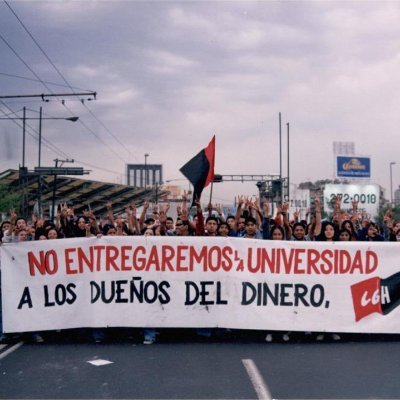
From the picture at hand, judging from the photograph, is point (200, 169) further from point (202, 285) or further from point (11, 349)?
point (11, 349)

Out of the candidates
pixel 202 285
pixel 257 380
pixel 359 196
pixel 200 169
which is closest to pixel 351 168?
pixel 359 196

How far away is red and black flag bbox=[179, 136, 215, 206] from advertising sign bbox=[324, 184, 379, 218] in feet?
84.0

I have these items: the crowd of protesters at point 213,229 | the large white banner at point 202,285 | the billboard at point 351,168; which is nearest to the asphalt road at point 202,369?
the large white banner at point 202,285

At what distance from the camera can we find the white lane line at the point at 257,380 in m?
4.85

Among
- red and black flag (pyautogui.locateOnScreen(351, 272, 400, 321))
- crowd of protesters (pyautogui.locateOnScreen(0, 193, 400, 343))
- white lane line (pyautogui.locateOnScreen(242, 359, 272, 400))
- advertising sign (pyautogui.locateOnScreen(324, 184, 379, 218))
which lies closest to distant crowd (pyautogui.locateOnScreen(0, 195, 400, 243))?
crowd of protesters (pyautogui.locateOnScreen(0, 193, 400, 343))

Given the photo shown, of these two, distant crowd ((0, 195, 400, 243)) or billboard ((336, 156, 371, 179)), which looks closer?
distant crowd ((0, 195, 400, 243))

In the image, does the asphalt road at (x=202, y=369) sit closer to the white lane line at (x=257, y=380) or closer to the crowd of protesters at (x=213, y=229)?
the white lane line at (x=257, y=380)

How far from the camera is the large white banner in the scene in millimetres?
7027

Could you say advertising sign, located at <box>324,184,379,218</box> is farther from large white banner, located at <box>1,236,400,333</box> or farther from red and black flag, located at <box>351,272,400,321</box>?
large white banner, located at <box>1,236,400,333</box>

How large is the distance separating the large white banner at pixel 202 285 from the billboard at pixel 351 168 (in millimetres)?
43815

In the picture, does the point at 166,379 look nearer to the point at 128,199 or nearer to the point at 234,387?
the point at 234,387

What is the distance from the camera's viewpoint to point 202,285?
280 inches

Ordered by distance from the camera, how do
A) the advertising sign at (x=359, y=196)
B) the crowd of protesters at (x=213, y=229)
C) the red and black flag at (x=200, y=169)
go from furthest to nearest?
the advertising sign at (x=359, y=196) → the red and black flag at (x=200, y=169) → the crowd of protesters at (x=213, y=229)

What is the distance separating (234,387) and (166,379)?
0.69 meters
